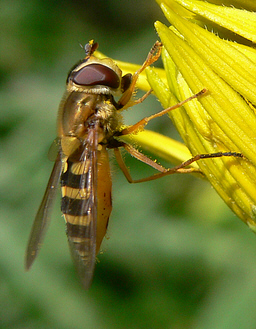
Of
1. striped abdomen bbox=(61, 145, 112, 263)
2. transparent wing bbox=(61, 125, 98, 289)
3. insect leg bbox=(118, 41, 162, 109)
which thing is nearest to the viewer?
transparent wing bbox=(61, 125, 98, 289)

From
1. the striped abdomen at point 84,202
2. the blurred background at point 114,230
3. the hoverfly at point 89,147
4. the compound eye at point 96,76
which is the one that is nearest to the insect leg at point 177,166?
the hoverfly at point 89,147

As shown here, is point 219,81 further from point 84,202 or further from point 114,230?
point 114,230

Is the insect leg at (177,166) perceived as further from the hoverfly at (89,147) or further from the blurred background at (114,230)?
the blurred background at (114,230)

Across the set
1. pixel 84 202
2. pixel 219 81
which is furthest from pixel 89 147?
pixel 219 81

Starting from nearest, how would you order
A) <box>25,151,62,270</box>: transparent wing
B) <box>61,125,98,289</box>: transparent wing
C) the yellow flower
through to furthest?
the yellow flower, <box>61,125,98,289</box>: transparent wing, <box>25,151,62,270</box>: transparent wing

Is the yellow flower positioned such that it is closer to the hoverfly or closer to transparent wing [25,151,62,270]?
the hoverfly

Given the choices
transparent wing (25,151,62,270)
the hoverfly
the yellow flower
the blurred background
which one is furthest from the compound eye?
the blurred background

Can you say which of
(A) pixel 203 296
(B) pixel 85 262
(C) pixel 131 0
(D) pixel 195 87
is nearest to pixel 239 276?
(A) pixel 203 296
